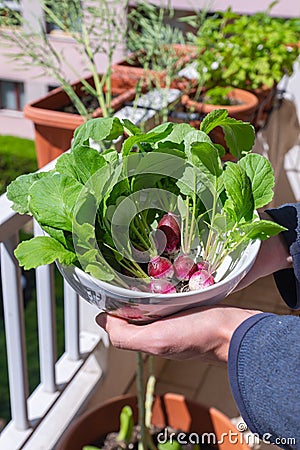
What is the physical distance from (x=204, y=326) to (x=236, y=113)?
1118 mm

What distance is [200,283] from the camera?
671 mm

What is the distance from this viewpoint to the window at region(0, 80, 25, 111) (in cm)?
727

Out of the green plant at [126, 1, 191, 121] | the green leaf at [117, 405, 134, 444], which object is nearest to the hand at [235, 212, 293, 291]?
the green leaf at [117, 405, 134, 444]

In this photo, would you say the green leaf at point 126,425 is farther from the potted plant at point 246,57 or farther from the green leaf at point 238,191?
the potted plant at point 246,57

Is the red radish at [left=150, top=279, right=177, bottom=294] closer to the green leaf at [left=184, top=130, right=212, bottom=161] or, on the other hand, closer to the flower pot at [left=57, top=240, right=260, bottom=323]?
Result: the flower pot at [left=57, top=240, right=260, bottom=323]

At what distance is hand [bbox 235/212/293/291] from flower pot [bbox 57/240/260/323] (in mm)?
161

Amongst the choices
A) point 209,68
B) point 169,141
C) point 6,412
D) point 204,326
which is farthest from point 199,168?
point 6,412

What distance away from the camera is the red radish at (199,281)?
0.67 m

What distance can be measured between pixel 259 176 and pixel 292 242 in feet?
0.67

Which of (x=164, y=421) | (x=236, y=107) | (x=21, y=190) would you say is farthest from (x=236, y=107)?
(x=21, y=190)

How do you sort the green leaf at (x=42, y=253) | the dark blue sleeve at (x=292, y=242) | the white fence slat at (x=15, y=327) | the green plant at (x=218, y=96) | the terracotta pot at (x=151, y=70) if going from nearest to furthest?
1. the green leaf at (x=42, y=253)
2. the dark blue sleeve at (x=292, y=242)
3. the white fence slat at (x=15, y=327)
4. the terracotta pot at (x=151, y=70)
5. the green plant at (x=218, y=96)

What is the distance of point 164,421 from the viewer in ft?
4.83

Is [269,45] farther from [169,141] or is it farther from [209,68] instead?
[169,141]

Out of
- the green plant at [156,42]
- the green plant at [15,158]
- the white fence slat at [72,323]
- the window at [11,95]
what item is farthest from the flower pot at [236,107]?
the window at [11,95]
